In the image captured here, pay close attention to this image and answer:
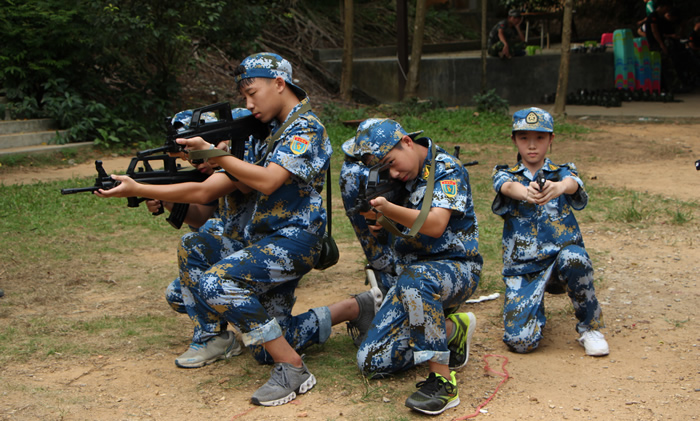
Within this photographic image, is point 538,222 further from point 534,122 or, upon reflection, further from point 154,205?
point 154,205

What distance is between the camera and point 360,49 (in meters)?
18.5

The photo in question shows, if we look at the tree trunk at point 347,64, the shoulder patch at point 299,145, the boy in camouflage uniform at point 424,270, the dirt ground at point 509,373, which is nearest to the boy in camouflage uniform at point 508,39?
the tree trunk at point 347,64

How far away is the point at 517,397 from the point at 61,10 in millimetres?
10209

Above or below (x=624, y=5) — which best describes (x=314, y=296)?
below

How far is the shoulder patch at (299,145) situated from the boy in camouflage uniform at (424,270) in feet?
0.83

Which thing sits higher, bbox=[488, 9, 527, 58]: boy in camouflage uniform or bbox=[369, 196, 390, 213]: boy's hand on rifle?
bbox=[488, 9, 527, 58]: boy in camouflage uniform

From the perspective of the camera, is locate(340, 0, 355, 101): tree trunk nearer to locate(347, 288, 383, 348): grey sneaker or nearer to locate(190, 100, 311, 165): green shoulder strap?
locate(347, 288, 383, 348): grey sneaker

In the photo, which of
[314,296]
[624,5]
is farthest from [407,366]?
[624,5]

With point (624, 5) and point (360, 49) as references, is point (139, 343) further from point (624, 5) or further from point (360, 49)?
point (624, 5)

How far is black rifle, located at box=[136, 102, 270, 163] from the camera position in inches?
143

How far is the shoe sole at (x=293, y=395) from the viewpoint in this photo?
3.43 m

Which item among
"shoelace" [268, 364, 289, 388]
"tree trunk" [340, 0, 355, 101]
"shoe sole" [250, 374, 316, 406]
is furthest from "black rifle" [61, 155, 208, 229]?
"tree trunk" [340, 0, 355, 101]

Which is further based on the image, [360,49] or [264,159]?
[360,49]

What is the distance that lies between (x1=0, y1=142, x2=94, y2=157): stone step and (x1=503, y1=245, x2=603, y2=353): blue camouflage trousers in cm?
829
